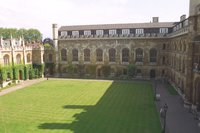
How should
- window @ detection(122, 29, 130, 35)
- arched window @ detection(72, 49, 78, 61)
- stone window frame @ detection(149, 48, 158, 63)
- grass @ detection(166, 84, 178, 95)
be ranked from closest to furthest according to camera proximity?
grass @ detection(166, 84, 178, 95) < stone window frame @ detection(149, 48, 158, 63) < window @ detection(122, 29, 130, 35) < arched window @ detection(72, 49, 78, 61)

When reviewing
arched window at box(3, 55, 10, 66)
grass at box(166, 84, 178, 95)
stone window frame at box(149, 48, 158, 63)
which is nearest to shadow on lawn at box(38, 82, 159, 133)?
grass at box(166, 84, 178, 95)

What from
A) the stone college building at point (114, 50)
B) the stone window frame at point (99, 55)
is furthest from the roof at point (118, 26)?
the stone window frame at point (99, 55)

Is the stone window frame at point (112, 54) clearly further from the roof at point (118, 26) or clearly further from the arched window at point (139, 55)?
the roof at point (118, 26)

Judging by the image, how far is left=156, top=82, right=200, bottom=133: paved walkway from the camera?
21.2 meters

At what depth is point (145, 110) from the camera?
27.0m

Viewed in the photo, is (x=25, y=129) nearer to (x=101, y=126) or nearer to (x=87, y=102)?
(x=101, y=126)

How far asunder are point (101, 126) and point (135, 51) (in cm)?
3445

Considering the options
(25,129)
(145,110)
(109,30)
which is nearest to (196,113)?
(145,110)

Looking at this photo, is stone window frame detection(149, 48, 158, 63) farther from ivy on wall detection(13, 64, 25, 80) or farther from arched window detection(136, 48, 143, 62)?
ivy on wall detection(13, 64, 25, 80)

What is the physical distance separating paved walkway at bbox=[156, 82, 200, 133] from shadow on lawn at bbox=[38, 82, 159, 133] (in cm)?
374

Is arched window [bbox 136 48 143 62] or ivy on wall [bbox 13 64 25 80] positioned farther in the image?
arched window [bbox 136 48 143 62]

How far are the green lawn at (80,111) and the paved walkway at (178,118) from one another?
153cm

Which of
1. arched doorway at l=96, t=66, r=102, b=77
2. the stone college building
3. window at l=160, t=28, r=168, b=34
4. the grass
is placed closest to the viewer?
the grass

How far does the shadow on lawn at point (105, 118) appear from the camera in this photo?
21141 mm
